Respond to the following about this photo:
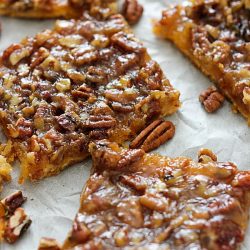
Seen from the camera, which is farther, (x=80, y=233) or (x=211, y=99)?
(x=211, y=99)

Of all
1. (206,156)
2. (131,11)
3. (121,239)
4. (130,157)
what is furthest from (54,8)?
(121,239)

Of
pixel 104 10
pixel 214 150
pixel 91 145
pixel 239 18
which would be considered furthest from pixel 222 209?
pixel 104 10

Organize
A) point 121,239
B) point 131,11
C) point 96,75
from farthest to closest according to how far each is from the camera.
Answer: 1. point 131,11
2. point 96,75
3. point 121,239

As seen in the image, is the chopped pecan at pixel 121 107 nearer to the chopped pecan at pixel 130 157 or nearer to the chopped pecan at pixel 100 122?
the chopped pecan at pixel 100 122

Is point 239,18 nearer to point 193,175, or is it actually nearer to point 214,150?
point 214,150

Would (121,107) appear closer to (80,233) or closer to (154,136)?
(154,136)

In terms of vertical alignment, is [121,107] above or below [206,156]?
above
